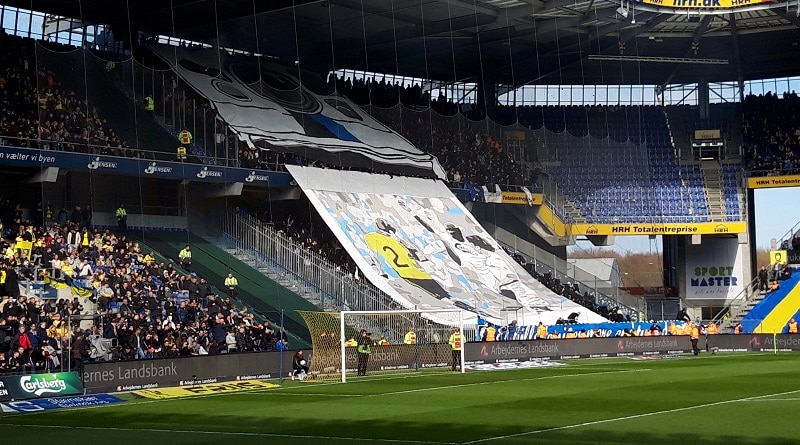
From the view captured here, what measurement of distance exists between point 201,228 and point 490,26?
672 inches

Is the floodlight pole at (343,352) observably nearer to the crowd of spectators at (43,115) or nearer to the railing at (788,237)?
the crowd of spectators at (43,115)

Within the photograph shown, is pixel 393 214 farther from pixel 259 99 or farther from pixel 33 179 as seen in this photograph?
pixel 33 179

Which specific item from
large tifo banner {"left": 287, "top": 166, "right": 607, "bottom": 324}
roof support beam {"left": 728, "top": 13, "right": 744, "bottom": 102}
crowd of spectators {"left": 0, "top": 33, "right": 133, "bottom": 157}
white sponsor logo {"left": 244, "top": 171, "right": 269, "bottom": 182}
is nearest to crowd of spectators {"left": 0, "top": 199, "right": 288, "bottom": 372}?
crowd of spectators {"left": 0, "top": 33, "right": 133, "bottom": 157}

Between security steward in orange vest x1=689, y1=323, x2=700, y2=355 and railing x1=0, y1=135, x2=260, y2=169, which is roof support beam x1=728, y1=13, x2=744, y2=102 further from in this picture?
railing x1=0, y1=135, x2=260, y2=169

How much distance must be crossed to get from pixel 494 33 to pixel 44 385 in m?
33.9

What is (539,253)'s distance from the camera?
197ft

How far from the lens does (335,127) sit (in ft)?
173

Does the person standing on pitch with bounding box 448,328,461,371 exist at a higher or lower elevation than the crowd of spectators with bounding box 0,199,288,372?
lower

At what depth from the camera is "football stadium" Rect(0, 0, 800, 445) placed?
86.9 ft

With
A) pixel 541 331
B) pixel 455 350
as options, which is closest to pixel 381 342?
pixel 455 350

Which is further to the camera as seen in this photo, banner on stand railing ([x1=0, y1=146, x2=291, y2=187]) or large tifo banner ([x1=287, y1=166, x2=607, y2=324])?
large tifo banner ([x1=287, y1=166, x2=607, y2=324])

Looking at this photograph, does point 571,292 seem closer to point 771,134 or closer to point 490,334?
point 490,334

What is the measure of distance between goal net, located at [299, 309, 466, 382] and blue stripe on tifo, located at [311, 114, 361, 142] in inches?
498

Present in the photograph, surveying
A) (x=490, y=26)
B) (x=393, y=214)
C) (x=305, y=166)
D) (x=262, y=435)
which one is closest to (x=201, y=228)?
(x=305, y=166)
